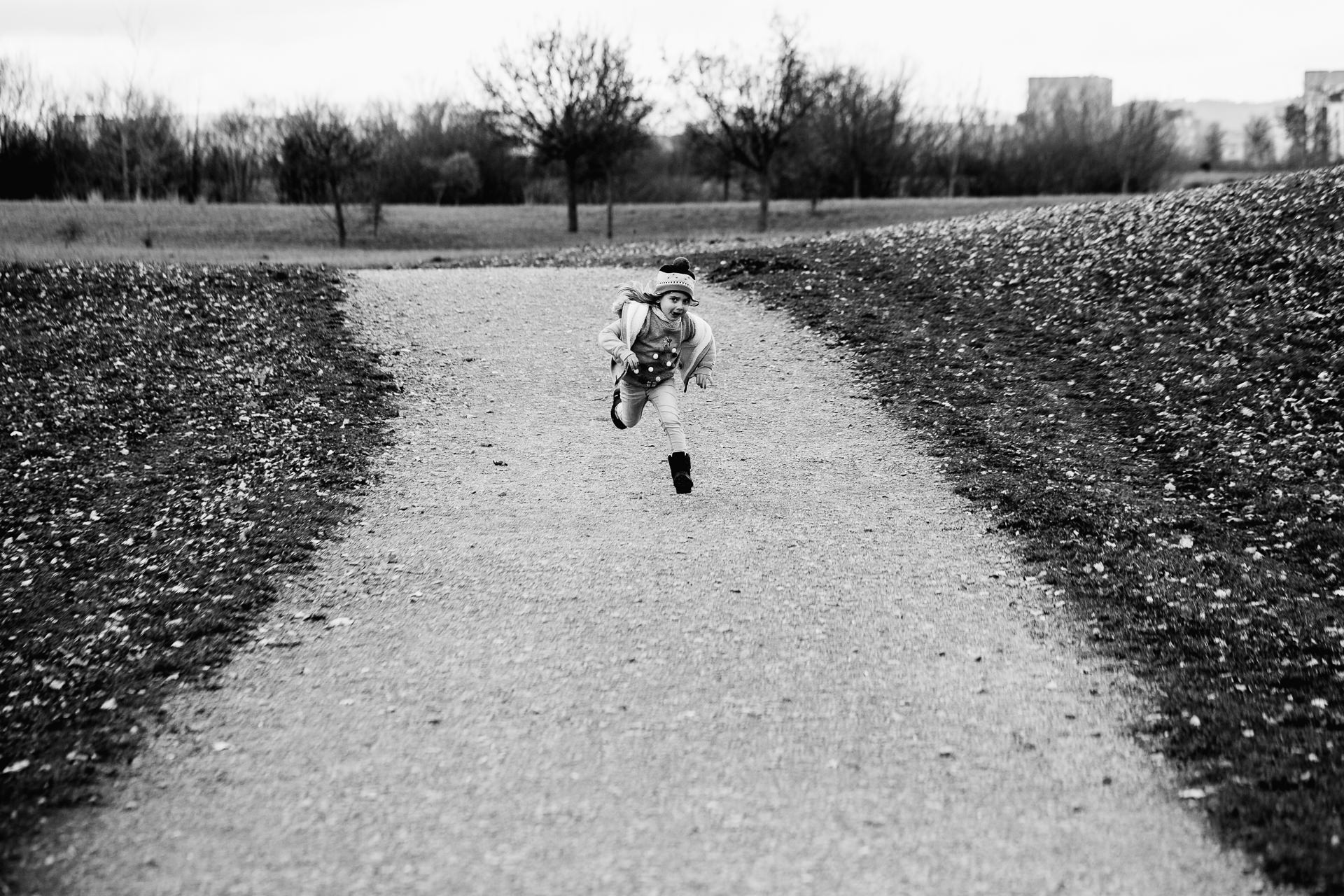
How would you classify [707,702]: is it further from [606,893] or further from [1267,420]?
[1267,420]

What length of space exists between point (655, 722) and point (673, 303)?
13.2 feet

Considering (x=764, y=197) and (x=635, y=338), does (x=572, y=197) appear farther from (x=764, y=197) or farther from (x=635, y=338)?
(x=635, y=338)

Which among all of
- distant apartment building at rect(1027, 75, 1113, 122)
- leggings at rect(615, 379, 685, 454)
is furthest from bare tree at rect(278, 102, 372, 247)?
distant apartment building at rect(1027, 75, 1113, 122)

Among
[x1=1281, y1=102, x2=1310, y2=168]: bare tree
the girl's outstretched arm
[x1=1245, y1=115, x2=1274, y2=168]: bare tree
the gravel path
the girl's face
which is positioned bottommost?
the gravel path

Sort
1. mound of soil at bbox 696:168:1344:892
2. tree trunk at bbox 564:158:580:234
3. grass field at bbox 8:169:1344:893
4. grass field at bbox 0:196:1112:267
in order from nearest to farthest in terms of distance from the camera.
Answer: mound of soil at bbox 696:168:1344:892 → grass field at bbox 8:169:1344:893 → grass field at bbox 0:196:1112:267 → tree trunk at bbox 564:158:580:234

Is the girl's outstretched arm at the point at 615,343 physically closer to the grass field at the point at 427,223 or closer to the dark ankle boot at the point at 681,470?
the dark ankle boot at the point at 681,470

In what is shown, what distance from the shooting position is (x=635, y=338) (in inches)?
344

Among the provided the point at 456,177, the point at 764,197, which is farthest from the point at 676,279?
the point at 456,177

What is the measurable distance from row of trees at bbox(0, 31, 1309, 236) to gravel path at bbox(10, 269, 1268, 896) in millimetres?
31843

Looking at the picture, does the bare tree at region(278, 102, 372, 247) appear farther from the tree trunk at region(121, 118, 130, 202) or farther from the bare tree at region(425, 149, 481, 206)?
the bare tree at region(425, 149, 481, 206)

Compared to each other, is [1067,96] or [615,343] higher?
[1067,96]

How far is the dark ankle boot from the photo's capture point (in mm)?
9008

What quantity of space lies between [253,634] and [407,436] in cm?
A: 505

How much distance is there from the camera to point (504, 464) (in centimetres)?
1026
